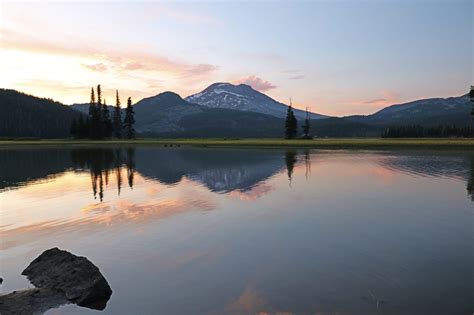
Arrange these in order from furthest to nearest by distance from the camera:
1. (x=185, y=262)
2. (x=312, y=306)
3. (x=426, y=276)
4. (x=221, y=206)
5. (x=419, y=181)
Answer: (x=419, y=181), (x=221, y=206), (x=185, y=262), (x=426, y=276), (x=312, y=306)

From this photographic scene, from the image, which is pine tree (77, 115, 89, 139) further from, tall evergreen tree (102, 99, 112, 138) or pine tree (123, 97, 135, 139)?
pine tree (123, 97, 135, 139)

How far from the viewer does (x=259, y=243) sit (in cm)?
1591

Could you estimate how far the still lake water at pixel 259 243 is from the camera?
416 inches

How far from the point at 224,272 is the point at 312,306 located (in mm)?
3583

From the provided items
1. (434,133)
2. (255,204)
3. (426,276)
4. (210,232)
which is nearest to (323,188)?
(255,204)

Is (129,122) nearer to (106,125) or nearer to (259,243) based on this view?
(106,125)

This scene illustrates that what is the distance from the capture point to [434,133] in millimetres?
169000

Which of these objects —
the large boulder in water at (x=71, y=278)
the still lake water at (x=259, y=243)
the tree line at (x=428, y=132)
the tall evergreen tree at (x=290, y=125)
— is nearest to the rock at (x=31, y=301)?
the large boulder in water at (x=71, y=278)

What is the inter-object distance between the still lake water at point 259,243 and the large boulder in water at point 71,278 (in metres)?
0.42

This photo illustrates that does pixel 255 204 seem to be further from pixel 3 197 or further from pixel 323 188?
pixel 3 197

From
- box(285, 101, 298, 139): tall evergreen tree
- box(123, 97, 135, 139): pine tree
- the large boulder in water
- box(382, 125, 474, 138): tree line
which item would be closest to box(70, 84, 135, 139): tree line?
box(123, 97, 135, 139): pine tree

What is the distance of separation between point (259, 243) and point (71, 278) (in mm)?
7666

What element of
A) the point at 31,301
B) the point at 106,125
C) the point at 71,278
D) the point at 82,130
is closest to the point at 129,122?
the point at 106,125

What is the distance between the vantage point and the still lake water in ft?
34.7
